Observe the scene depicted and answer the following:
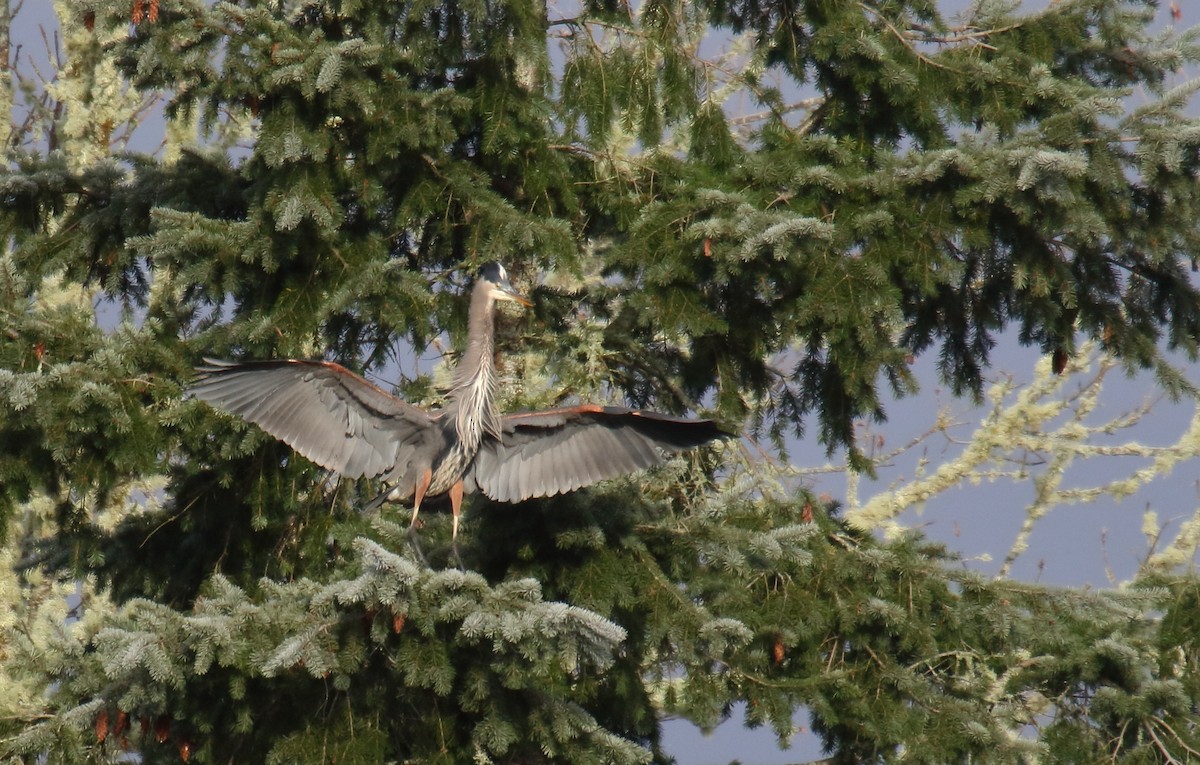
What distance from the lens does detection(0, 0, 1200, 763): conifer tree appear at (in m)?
5.20

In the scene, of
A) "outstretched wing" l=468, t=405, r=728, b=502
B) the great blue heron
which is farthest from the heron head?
"outstretched wing" l=468, t=405, r=728, b=502

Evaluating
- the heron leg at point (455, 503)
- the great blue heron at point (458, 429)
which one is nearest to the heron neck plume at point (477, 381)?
the great blue heron at point (458, 429)

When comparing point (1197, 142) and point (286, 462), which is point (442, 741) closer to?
point (286, 462)

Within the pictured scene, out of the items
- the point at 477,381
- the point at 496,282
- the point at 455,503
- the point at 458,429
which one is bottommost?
the point at 455,503

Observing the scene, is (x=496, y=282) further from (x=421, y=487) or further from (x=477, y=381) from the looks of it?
(x=421, y=487)

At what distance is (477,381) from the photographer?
5.91 m

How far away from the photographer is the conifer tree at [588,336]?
5203mm

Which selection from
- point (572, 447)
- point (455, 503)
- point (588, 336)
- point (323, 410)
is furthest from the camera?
point (588, 336)

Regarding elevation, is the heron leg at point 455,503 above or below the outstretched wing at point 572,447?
below

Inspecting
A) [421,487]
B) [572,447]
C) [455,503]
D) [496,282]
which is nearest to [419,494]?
[421,487]

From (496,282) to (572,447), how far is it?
0.78m

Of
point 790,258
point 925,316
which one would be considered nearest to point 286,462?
point 790,258

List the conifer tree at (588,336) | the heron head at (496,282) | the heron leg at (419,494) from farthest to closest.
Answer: the heron head at (496,282)
the heron leg at (419,494)
the conifer tree at (588,336)

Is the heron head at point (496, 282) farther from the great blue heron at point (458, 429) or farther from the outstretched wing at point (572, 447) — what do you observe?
the outstretched wing at point (572, 447)
